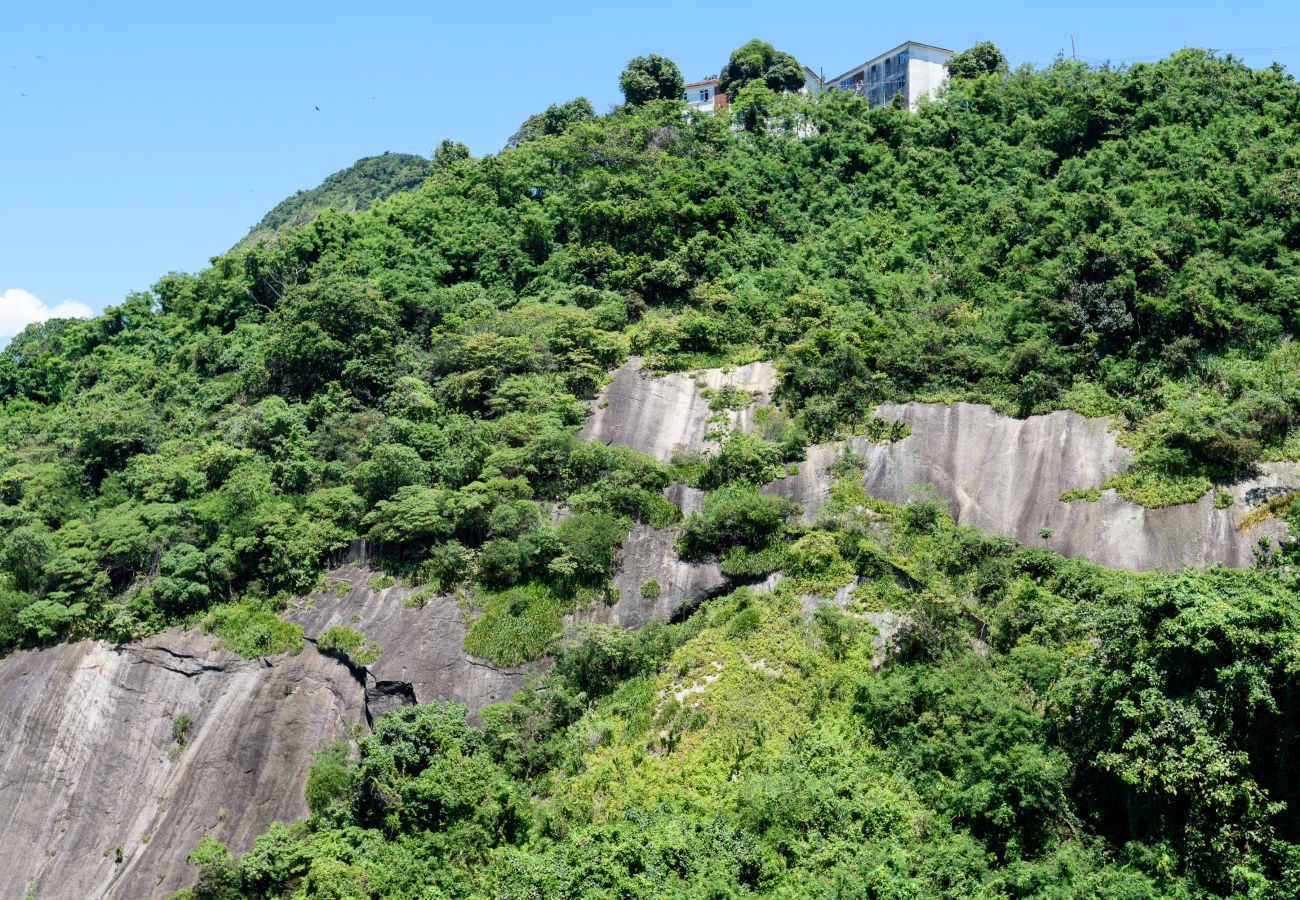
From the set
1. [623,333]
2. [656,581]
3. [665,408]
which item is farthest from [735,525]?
[623,333]

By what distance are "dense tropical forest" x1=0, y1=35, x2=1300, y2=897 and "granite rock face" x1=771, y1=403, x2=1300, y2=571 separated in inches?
31.5

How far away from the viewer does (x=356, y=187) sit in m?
84.2

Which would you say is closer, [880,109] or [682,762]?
[682,762]

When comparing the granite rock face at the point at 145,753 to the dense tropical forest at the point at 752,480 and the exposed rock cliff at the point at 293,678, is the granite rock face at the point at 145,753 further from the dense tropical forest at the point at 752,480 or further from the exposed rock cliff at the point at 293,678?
the dense tropical forest at the point at 752,480

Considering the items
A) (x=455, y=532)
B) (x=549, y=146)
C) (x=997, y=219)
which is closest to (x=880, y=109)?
(x=997, y=219)

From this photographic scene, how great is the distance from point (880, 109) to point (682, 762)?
100 feet

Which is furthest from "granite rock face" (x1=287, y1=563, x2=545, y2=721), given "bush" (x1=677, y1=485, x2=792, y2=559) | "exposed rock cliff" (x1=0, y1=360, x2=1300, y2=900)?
"bush" (x1=677, y1=485, x2=792, y2=559)

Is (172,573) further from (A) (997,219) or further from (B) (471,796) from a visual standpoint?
(A) (997,219)

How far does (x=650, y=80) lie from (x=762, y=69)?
5547 millimetres

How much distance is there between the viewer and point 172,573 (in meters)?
29.5

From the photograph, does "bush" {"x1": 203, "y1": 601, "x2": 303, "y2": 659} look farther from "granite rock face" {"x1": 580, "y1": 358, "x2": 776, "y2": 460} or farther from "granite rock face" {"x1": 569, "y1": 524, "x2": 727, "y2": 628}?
"granite rock face" {"x1": 580, "y1": 358, "x2": 776, "y2": 460}

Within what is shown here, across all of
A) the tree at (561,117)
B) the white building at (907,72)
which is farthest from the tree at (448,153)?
the white building at (907,72)

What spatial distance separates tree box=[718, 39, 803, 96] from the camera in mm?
51188

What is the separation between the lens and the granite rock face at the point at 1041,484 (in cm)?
2381
